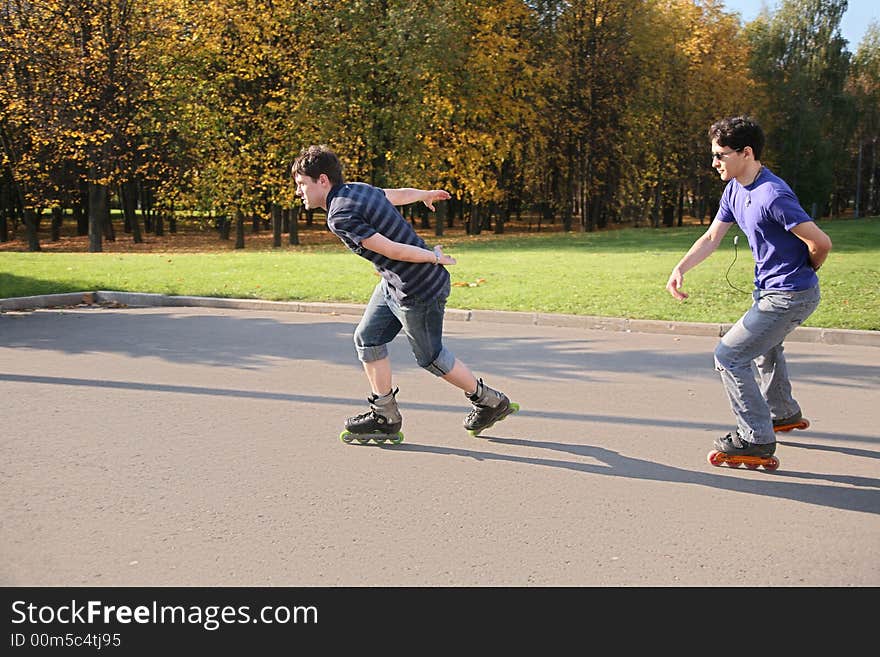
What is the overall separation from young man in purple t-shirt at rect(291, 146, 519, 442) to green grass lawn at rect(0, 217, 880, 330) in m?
5.97

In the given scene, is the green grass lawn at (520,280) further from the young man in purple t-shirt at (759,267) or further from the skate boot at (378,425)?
the skate boot at (378,425)

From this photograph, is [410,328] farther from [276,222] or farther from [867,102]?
[867,102]

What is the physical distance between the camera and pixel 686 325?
10.7 m

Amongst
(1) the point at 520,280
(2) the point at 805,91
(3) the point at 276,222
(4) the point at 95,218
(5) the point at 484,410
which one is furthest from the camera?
(2) the point at 805,91

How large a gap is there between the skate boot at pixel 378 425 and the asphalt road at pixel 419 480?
0.33 ft

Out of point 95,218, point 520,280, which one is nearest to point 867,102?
point 95,218

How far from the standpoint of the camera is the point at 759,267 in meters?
5.27

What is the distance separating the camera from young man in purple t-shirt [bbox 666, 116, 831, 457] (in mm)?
4988

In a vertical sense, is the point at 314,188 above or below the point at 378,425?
above

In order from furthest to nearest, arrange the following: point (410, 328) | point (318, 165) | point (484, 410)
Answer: point (484, 410) → point (410, 328) → point (318, 165)

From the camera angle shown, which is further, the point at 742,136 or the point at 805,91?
the point at 805,91

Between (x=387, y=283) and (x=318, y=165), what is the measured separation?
31.0 inches
